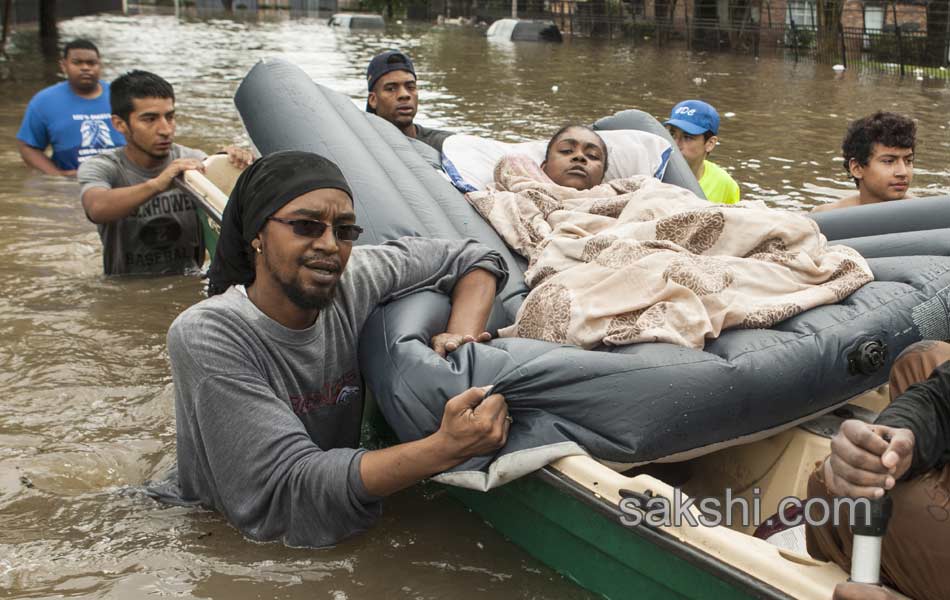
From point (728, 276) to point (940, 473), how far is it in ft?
4.08

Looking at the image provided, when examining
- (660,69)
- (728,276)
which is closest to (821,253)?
(728,276)

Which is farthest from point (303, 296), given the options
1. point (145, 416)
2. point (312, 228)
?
point (145, 416)

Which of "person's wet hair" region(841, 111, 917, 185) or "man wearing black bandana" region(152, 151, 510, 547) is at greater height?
"person's wet hair" region(841, 111, 917, 185)

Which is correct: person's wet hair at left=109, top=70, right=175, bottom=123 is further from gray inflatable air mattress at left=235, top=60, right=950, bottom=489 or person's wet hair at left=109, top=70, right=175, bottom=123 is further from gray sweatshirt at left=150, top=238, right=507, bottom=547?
gray inflatable air mattress at left=235, top=60, right=950, bottom=489

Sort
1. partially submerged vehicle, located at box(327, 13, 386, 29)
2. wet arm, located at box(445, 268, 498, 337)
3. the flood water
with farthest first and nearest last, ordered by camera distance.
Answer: partially submerged vehicle, located at box(327, 13, 386, 29) → wet arm, located at box(445, 268, 498, 337) → the flood water

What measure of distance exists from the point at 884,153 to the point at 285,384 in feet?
10.9

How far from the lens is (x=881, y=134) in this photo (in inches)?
200

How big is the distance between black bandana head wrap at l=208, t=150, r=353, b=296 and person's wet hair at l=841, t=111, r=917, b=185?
3.02 m

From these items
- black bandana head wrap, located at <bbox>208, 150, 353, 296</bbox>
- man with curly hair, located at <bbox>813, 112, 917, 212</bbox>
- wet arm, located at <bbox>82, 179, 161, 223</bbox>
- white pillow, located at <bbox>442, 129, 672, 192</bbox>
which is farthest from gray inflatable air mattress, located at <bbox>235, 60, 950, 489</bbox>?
wet arm, located at <bbox>82, 179, 161, 223</bbox>

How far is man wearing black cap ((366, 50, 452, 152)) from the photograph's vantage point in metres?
6.31

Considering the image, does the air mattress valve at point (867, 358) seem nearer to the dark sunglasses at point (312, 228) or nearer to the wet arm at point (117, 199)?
the dark sunglasses at point (312, 228)

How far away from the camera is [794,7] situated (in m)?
29.9

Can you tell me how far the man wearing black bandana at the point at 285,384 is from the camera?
120 inches

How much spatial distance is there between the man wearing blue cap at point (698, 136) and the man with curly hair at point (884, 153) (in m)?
1.12
